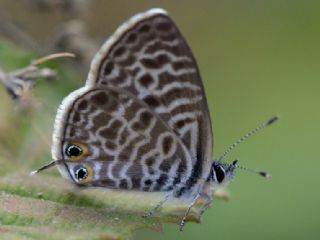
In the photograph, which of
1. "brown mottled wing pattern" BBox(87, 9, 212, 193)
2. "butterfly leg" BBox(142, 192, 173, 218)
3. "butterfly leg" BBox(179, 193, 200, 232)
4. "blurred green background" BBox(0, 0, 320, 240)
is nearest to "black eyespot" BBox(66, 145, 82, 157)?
"brown mottled wing pattern" BBox(87, 9, 212, 193)

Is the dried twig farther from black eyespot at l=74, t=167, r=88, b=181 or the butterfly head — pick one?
the butterfly head

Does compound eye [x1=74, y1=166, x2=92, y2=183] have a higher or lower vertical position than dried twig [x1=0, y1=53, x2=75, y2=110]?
lower

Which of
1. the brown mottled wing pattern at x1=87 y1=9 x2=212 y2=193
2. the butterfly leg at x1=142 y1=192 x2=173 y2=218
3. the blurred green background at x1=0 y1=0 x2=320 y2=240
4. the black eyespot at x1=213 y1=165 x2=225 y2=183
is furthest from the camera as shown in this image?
the blurred green background at x1=0 y1=0 x2=320 y2=240

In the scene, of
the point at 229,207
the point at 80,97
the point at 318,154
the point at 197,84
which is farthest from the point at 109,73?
the point at 318,154

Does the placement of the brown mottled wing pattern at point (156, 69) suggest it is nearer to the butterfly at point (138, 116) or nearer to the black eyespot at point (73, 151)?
the butterfly at point (138, 116)

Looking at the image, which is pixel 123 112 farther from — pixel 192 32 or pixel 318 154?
pixel 192 32

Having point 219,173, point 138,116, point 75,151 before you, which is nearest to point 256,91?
point 219,173

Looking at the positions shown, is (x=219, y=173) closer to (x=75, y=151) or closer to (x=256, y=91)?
(x=75, y=151)

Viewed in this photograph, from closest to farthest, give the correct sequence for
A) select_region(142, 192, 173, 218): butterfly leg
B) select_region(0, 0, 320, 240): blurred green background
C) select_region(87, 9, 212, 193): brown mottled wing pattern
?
select_region(142, 192, 173, 218): butterfly leg < select_region(87, 9, 212, 193): brown mottled wing pattern < select_region(0, 0, 320, 240): blurred green background
